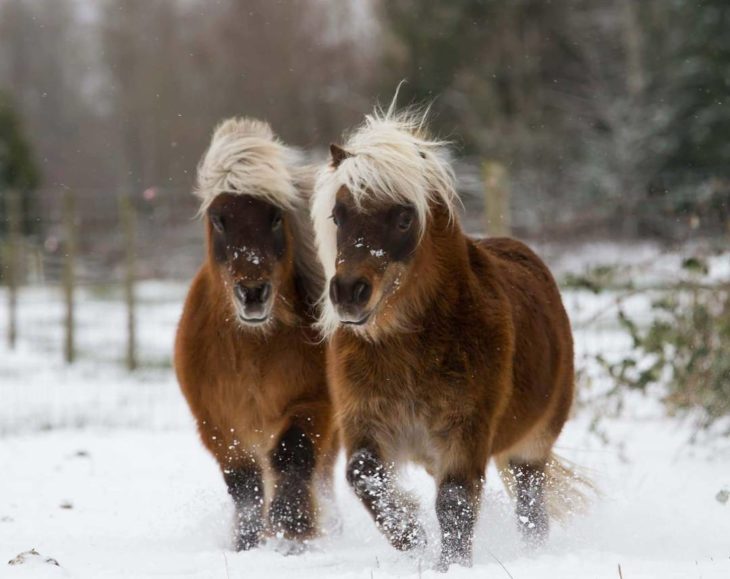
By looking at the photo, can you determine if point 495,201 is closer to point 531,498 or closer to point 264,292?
point 531,498

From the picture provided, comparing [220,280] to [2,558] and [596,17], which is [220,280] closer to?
[2,558]

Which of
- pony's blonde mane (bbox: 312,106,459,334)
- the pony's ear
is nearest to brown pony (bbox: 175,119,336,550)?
pony's blonde mane (bbox: 312,106,459,334)

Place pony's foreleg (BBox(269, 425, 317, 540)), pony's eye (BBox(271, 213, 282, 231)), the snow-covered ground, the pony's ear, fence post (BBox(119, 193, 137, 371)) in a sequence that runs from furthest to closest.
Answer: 1. fence post (BBox(119, 193, 137, 371))
2. pony's eye (BBox(271, 213, 282, 231))
3. pony's foreleg (BBox(269, 425, 317, 540))
4. the pony's ear
5. the snow-covered ground

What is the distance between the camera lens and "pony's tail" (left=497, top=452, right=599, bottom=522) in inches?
225

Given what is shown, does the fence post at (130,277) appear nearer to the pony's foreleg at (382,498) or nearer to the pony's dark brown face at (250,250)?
the pony's dark brown face at (250,250)

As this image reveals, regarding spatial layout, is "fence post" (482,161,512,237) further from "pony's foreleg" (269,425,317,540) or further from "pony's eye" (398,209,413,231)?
"pony's eye" (398,209,413,231)

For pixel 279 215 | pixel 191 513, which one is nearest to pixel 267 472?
pixel 191 513

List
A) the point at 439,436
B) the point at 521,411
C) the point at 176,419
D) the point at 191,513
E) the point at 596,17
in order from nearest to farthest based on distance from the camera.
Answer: the point at 439,436 < the point at 521,411 < the point at 191,513 < the point at 176,419 < the point at 596,17

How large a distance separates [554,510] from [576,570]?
1.77m

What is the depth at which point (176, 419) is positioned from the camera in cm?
982

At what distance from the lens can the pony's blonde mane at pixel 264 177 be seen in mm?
5582

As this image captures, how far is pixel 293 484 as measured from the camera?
5312 millimetres

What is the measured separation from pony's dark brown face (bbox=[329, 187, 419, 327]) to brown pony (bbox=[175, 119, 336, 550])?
3.20 feet

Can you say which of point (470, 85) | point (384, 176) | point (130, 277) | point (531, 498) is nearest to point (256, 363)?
point (384, 176)
